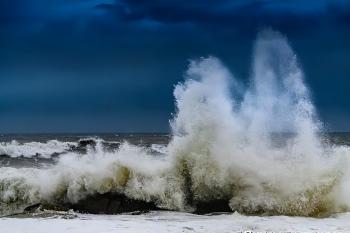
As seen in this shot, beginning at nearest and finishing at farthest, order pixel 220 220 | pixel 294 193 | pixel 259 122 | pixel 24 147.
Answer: pixel 220 220, pixel 294 193, pixel 259 122, pixel 24 147

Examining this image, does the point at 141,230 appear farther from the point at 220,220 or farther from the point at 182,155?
the point at 182,155

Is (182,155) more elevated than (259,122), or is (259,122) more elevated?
(259,122)

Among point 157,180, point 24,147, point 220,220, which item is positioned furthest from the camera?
point 24,147

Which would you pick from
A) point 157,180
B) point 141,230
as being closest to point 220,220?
point 141,230

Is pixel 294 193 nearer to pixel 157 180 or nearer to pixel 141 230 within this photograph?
pixel 157 180

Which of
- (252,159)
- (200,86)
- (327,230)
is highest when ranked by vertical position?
(200,86)

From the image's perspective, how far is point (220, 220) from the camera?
8.74 metres

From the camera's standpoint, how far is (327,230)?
26.1ft

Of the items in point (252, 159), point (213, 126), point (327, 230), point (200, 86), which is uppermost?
point (200, 86)

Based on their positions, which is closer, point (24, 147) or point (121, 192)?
point (121, 192)

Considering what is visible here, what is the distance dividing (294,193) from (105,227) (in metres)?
4.11

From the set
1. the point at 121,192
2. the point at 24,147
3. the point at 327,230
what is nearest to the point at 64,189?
the point at 121,192

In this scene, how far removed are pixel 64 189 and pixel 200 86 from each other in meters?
3.71

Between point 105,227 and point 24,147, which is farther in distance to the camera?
point 24,147
